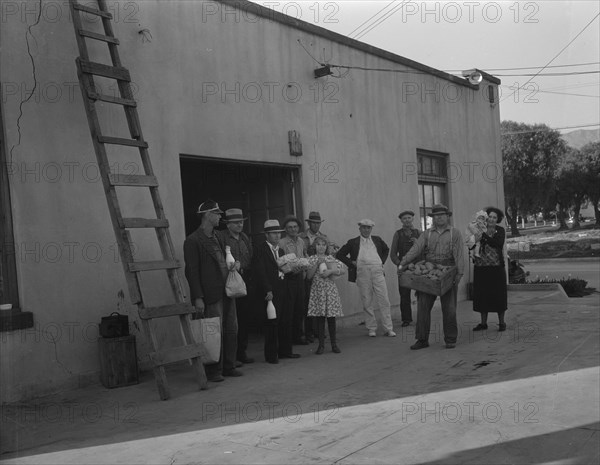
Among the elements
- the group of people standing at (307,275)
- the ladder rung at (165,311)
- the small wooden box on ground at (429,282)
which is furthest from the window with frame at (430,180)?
the ladder rung at (165,311)

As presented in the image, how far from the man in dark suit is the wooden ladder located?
50.2 inches

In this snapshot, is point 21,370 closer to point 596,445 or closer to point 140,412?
point 140,412

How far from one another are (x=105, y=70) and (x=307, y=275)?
3.66 meters

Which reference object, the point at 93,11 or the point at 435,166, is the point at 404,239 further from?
the point at 93,11

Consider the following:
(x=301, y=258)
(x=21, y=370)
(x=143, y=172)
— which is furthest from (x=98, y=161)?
(x=301, y=258)

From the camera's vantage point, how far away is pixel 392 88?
12.0m

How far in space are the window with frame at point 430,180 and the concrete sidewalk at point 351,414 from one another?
4.97 m

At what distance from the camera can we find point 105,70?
6801 millimetres

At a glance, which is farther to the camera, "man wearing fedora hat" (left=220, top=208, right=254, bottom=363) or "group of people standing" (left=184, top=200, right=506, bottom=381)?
"man wearing fedora hat" (left=220, top=208, right=254, bottom=363)

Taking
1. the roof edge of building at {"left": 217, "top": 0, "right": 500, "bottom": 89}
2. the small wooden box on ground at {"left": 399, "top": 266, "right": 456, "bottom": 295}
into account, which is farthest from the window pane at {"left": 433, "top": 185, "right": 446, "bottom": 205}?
the small wooden box on ground at {"left": 399, "top": 266, "right": 456, "bottom": 295}

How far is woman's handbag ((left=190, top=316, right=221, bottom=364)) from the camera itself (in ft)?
21.8

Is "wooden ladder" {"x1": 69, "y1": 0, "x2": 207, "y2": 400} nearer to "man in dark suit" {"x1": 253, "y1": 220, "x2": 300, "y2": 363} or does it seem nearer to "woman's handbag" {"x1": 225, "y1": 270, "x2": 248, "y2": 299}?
"woman's handbag" {"x1": 225, "y1": 270, "x2": 248, "y2": 299}

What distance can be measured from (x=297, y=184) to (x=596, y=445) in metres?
6.30

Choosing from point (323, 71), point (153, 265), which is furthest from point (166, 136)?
point (323, 71)
